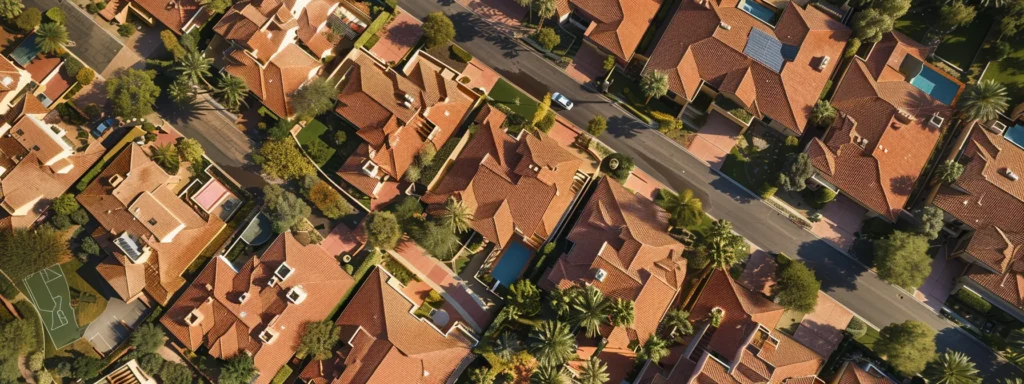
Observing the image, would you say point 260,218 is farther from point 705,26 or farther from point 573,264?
point 705,26

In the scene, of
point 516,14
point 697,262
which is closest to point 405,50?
point 516,14

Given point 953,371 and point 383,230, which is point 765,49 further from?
point 383,230

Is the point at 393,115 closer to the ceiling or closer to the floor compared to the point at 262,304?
closer to the ceiling

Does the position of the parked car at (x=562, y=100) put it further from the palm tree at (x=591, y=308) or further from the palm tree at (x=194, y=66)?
the palm tree at (x=194, y=66)

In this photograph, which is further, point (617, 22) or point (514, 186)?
point (617, 22)

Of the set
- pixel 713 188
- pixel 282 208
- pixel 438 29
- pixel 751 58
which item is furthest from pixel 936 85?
pixel 282 208

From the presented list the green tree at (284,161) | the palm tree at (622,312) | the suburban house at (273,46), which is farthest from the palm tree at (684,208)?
the suburban house at (273,46)

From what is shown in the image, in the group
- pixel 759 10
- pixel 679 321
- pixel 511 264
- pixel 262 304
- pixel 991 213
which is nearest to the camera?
pixel 991 213
